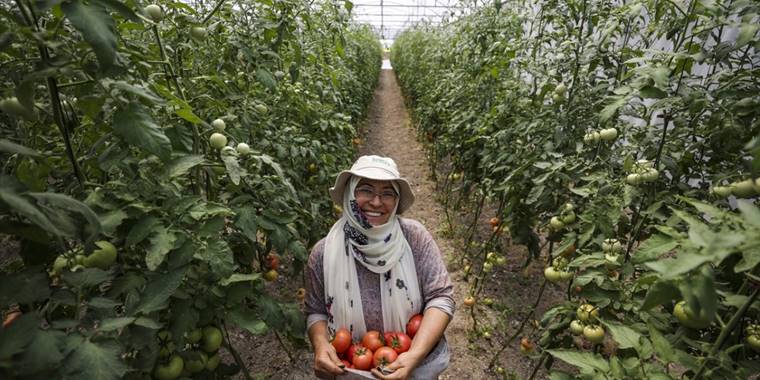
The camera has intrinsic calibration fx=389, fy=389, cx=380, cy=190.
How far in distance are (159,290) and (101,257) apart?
16cm

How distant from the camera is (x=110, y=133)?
1023mm

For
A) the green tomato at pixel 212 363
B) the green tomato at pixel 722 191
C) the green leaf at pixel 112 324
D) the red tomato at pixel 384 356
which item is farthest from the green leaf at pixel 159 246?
the green tomato at pixel 722 191

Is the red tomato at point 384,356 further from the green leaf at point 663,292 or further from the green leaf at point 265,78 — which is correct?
the green leaf at point 265,78

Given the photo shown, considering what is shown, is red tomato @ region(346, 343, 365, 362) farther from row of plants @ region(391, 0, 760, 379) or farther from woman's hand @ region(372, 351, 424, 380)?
row of plants @ region(391, 0, 760, 379)

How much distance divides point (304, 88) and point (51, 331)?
235 cm

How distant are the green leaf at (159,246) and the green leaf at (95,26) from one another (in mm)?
417

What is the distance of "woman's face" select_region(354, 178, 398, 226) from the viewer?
5.53ft

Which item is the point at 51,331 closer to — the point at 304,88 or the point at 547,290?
the point at 304,88

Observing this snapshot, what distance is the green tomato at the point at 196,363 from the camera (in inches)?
45.4

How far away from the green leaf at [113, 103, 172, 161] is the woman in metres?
0.86

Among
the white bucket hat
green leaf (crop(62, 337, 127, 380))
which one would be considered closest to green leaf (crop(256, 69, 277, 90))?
the white bucket hat

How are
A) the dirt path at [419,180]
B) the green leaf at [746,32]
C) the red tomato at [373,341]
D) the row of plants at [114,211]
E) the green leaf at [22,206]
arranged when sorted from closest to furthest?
the green leaf at [22,206], the row of plants at [114,211], the green leaf at [746,32], the red tomato at [373,341], the dirt path at [419,180]

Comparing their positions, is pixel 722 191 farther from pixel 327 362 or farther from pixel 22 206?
pixel 22 206

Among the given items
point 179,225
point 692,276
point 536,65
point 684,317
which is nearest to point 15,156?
point 179,225
